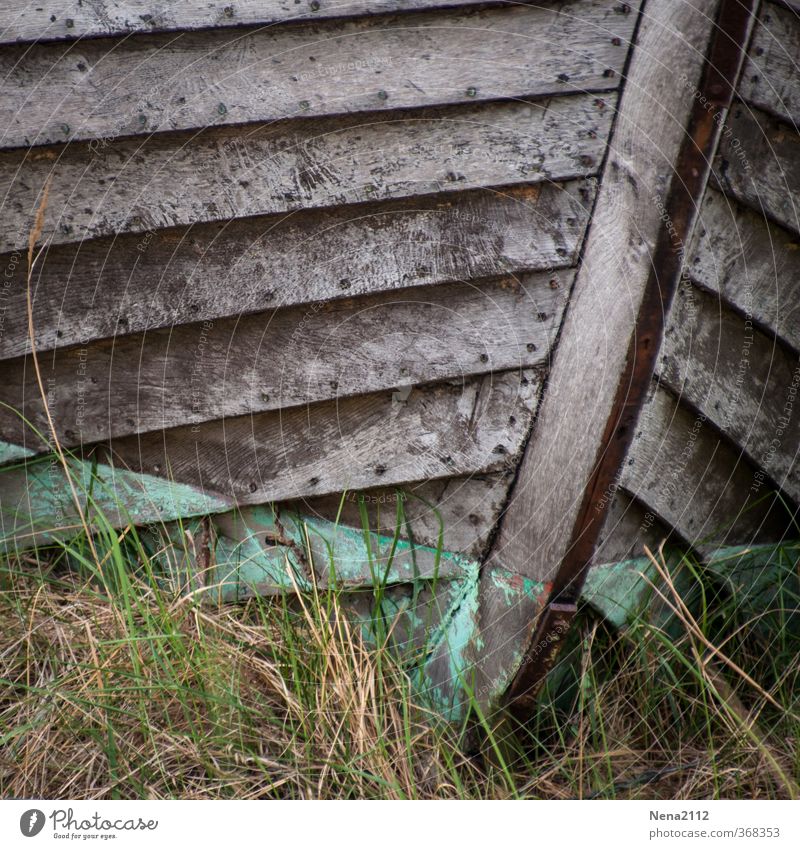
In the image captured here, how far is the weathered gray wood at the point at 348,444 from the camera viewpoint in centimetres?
132

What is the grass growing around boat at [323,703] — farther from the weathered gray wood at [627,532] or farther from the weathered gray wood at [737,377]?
the weathered gray wood at [737,377]

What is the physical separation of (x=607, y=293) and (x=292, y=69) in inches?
22.1

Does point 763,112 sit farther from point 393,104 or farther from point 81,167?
point 81,167

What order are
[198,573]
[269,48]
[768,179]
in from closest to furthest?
[269,48]
[768,179]
[198,573]

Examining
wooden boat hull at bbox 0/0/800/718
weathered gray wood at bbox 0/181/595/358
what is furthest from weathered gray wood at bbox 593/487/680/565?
weathered gray wood at bbox 0/181/595/358

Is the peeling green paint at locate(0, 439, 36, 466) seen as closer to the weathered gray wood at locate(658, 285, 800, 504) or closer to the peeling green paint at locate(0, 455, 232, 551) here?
the peeling green paint at locate(0, 455, 232, 551)

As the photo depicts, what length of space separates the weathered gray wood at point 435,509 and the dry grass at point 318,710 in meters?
0.16

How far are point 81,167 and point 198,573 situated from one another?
0.67 m

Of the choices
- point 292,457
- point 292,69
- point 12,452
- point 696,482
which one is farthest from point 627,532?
point 12,452

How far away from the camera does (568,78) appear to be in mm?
1166

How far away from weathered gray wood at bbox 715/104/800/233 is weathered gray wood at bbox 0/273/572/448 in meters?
0.29

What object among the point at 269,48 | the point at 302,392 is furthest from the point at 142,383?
the point at 269,48

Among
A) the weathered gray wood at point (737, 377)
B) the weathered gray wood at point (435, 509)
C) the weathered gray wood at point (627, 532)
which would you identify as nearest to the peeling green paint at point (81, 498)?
the weathered gray wood at point (435, 509)

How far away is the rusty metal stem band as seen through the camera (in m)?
1.14
